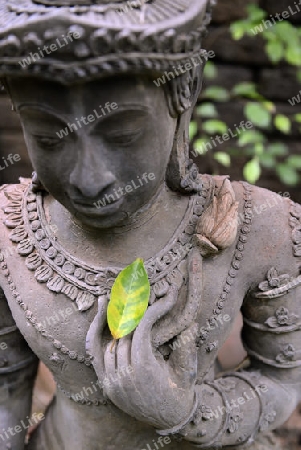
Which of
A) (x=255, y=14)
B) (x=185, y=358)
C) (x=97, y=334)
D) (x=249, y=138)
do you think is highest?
(x=255, y=14)

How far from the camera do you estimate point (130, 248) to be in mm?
1041

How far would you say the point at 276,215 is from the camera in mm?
1080

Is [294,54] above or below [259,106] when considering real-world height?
above

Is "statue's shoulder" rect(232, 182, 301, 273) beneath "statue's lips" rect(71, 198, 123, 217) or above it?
beneath

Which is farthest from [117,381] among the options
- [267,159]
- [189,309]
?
[267,159]

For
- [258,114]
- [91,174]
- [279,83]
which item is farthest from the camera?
[279,83]

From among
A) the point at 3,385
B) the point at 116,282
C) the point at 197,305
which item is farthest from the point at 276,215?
the point at 3,385

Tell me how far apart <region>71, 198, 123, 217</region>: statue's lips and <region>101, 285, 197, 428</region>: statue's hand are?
0.61 feet

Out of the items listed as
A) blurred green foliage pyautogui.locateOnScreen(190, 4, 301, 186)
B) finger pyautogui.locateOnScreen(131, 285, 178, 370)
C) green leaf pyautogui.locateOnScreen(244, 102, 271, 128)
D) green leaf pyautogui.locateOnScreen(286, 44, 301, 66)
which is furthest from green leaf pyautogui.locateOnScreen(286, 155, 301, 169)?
finger pyautogui.locateOnScreen(131, 285, 178, 370)

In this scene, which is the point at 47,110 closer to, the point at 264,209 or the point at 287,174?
the point at 264,209

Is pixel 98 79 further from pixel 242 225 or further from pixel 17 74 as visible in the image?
pixel 242 225

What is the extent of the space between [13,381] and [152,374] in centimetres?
43

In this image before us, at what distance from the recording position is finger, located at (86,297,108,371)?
0.94 m

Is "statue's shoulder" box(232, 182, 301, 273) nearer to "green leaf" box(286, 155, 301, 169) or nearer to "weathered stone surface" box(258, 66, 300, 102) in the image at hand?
"green leaf" box(286, 155, 301, 169)
